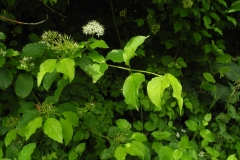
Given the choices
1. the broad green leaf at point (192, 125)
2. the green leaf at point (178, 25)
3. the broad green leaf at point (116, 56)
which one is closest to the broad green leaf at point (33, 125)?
the broad green leaf at point (116, 56)

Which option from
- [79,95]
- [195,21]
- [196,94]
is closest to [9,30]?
[79,95]

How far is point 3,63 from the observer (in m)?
1.16

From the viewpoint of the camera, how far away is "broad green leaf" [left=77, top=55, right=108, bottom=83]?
0.89 metres

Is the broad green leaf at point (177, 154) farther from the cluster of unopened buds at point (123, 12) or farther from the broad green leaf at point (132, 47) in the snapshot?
the cluster of unopened buds at point (123, 12)

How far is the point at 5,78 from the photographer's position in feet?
4.00

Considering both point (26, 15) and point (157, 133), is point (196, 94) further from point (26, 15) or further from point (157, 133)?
point (26, 15)

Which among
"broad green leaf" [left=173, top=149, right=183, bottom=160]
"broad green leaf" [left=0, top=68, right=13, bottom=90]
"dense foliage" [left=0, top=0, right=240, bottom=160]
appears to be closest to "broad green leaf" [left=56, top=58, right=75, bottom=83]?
"dense foliage" [left=0, top=0, right=240, bottom=160]

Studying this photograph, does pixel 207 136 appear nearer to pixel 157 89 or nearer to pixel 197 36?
pixel 197 36

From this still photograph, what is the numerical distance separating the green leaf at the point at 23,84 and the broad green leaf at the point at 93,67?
1.14ft

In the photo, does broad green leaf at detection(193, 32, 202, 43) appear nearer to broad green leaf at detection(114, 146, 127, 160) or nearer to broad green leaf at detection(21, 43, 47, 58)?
broad green leaf at detection(114, 146, 127, 160)

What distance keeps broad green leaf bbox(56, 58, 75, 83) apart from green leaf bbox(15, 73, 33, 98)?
1.32 ft

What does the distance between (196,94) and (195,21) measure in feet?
1.60

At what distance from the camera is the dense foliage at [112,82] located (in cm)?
109

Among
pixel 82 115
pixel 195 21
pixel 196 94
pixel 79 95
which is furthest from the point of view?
pixel 196 94
